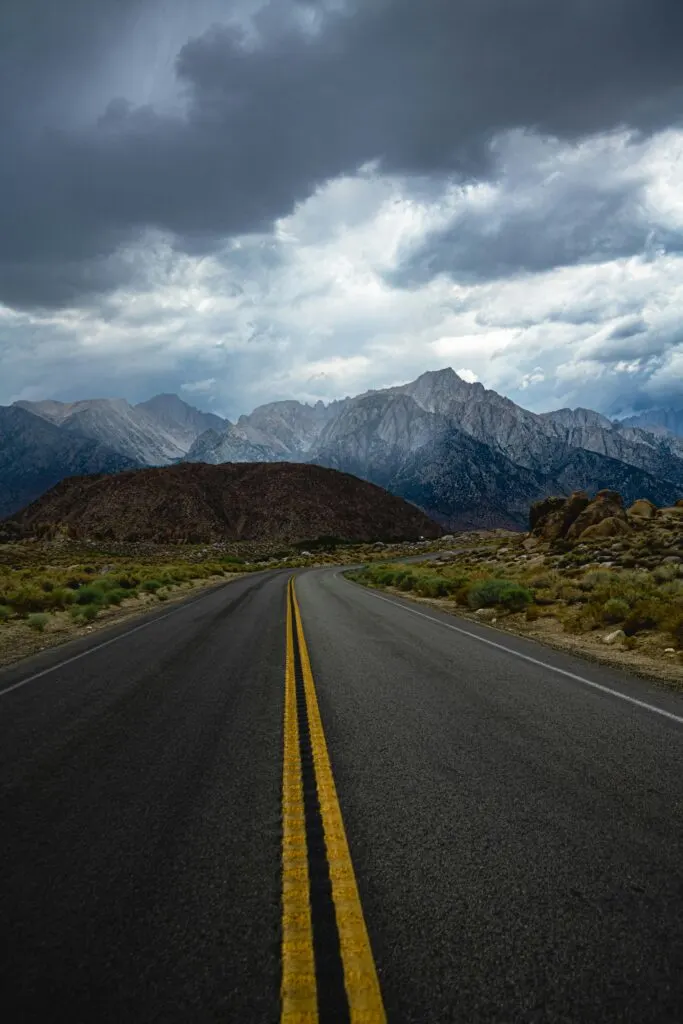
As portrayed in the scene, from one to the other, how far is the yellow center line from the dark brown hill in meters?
107

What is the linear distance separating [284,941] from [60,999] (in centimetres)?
95

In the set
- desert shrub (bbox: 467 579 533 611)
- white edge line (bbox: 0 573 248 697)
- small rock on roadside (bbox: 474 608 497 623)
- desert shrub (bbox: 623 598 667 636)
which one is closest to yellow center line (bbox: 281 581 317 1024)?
white edge line (bbox: 0 573 248 697)

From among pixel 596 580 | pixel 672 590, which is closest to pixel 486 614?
pixel 596 580

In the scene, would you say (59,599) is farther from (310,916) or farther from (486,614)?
(310,916)

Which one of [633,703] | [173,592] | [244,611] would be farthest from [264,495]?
[633,703]

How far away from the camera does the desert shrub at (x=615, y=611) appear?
14000 millimetres

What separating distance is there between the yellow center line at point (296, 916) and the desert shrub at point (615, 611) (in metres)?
11.8

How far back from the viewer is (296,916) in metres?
2.77

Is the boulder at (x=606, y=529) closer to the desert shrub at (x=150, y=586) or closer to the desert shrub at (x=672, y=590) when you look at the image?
the desert shrub at (x=672, y=590)

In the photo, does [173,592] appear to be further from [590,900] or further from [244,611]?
[590,900]

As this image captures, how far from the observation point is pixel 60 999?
7.43 ft

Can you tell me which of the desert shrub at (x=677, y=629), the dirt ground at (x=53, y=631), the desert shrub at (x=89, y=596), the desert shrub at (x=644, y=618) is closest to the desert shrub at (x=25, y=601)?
the dirt ground at (x=53, y=631)

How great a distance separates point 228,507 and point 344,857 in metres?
127

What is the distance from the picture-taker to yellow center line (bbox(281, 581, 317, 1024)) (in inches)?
86.4
